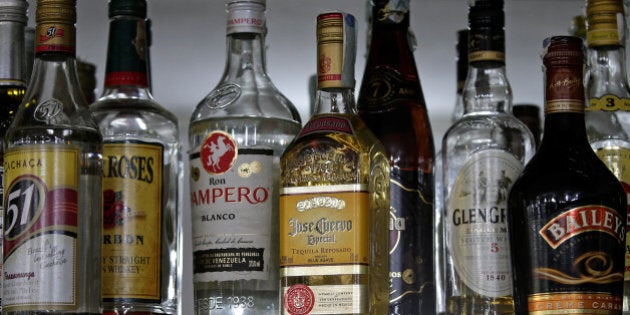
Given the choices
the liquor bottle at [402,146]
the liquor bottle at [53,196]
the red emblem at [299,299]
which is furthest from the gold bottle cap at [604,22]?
the liquor bottle at [53,196]

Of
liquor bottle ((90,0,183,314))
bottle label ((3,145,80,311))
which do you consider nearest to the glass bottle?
liquor bottle ((90,0,183,314))

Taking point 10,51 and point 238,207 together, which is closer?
point 238,207

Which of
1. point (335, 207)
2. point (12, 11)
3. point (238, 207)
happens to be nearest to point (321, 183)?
point (335, 207)

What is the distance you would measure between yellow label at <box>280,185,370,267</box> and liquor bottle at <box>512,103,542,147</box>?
0.45 meters

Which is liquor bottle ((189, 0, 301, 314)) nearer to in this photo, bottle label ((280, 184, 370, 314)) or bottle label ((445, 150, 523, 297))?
bottle label ((280, 184, 370, 314))

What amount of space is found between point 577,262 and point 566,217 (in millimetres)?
50

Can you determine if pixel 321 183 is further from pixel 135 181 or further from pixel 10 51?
pixel 10 51

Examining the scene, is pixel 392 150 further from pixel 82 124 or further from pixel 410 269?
pixel 82 124

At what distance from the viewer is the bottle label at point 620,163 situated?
158 cm

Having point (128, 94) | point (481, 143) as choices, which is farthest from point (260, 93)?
point (481, 143)

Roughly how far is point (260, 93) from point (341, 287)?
0.31 meters

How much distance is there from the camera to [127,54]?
1610mm

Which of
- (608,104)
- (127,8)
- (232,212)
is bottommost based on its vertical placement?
(232,212)

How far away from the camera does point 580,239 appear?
1.43m
